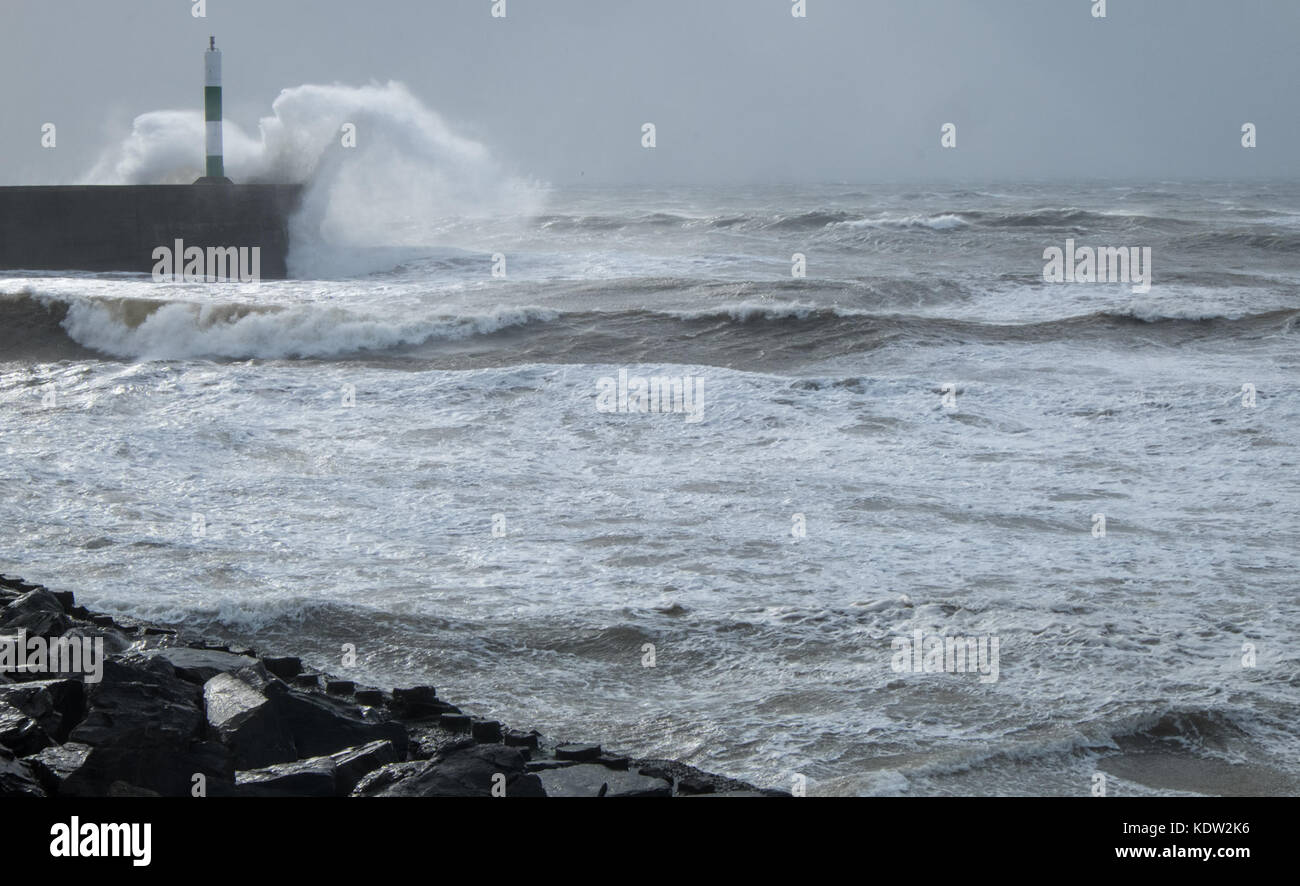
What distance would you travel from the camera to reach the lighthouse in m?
22.1

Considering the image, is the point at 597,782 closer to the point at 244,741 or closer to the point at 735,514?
the point at 244,741

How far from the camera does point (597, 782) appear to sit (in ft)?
12.6

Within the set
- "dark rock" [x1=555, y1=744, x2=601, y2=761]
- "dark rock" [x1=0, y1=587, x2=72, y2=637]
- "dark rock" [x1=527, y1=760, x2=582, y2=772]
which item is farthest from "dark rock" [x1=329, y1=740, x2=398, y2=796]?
"dark rock" [x1=0, y1=587, x2=72, y2=637]

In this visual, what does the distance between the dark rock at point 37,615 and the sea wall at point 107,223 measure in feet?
57.8

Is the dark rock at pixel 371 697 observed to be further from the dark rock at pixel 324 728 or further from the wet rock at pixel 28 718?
the wet rock at pixel 28 718

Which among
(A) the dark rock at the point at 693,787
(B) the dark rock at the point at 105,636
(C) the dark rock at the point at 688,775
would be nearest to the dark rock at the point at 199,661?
(B) the dark rock at the point at 105,636

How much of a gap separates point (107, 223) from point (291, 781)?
20.0 metres

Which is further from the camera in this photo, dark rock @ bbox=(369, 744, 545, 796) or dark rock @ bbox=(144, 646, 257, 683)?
dark rock @ bbox=(144, 646, 257, 683)

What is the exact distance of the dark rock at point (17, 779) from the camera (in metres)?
3.32

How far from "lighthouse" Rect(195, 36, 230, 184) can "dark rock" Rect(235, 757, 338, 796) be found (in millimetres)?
20398

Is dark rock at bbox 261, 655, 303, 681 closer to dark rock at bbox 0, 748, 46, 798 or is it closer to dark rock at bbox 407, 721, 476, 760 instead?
dark rock at bbox 407, 721, 476, 760

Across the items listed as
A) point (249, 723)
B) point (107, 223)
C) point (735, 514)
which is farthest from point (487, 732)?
point (107, 223)

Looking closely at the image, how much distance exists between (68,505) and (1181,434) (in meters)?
7.96
